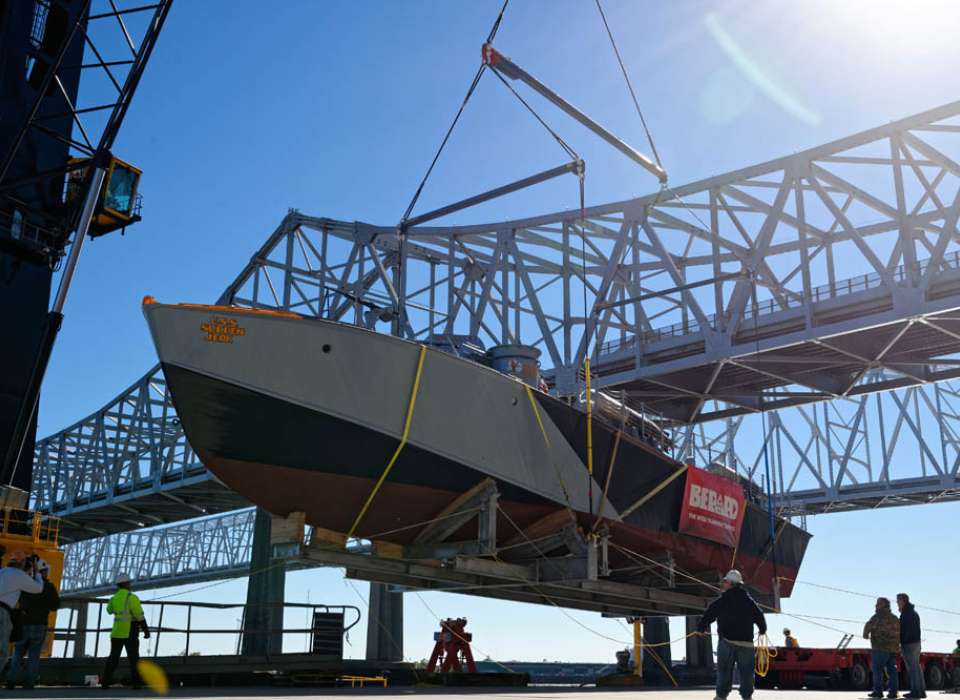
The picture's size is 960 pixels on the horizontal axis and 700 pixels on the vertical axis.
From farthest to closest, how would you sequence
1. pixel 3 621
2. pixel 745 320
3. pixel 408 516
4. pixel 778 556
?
pixel 745 320 < pixel 778 556 < pixel 408 516 < pixel 3 621

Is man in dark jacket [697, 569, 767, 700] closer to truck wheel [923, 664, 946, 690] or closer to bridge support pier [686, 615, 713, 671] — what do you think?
truck wheel [923, 664, 946, 690]

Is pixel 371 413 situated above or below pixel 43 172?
below

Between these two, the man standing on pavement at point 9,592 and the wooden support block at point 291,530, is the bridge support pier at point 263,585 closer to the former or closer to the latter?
the wooden support block at point 291,530

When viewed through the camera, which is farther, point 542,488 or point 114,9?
point 114,9

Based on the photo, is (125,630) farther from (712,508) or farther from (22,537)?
(712,508)

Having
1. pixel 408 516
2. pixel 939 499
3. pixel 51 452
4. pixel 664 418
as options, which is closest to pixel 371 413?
pixel 408 516

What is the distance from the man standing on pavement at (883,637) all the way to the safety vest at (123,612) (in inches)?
450

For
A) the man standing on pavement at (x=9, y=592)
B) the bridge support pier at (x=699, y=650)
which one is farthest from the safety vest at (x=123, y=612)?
the bridge support pier at (x=699, y=650)

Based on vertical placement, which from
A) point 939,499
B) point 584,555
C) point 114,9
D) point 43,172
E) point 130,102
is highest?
point 114,9

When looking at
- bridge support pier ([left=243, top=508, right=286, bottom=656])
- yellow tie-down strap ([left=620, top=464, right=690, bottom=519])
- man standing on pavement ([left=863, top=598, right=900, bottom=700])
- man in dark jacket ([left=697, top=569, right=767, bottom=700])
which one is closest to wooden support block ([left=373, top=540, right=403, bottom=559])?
yellow tie-down strap ([left=620, top=464, right=690, bottom=519])

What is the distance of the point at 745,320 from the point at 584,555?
22.0 metres

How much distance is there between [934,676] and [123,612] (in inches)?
687

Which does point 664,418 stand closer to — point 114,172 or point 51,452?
point 114,172

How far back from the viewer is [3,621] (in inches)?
494
